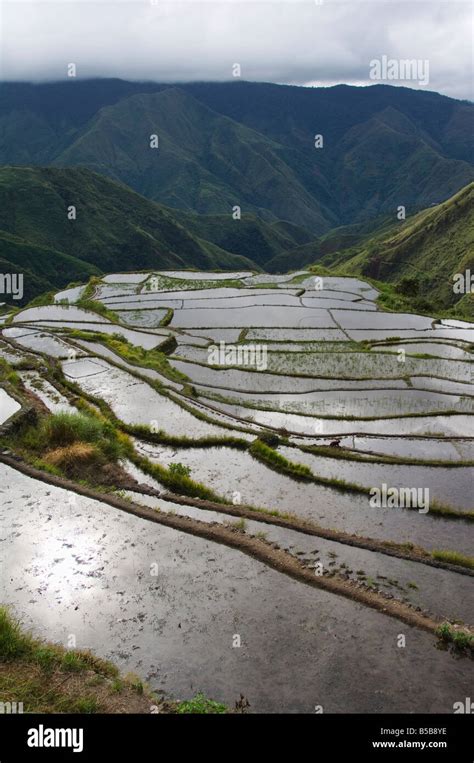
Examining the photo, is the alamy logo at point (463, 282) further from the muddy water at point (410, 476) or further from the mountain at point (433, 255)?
the muddy water at point (410, 476)

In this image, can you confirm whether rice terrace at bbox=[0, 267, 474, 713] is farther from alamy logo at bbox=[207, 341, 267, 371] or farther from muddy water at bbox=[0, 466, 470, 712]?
alamy logo at bbox=[207, 341, 267, 371]

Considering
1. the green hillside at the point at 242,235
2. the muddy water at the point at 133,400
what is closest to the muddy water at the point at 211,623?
the muddy water at the point at 133,400

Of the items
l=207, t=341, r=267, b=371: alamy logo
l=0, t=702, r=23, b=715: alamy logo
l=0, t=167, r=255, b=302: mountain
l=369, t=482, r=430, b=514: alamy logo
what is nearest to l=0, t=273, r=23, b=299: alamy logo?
l=0, t=167, r=255, b=302: mountain

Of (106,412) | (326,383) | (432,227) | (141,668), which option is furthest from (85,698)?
(432,227)

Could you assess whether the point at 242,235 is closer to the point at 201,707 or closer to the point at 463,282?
the point at 463,282
